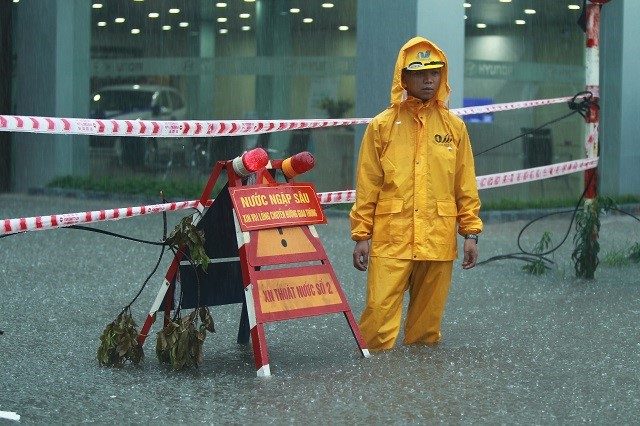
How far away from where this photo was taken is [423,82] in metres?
7.52

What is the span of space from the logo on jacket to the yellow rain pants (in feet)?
2.22

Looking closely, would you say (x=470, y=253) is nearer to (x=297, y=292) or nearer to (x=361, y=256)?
(x=361, y=256)

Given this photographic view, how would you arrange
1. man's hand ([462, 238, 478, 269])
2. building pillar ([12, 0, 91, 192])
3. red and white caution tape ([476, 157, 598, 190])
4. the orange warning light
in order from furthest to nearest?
building pillar ([12, 0, 91, 192]) < red and white caution tape ([476, 157, 598, 190]) < man's hand ([462, 238, 478, 269]) < the orange warning light

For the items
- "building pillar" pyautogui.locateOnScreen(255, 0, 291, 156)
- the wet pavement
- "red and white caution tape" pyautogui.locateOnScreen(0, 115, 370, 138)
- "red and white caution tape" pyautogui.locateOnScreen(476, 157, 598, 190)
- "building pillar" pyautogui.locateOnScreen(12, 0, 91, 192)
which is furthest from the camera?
"building pillar" pyautogui.locateOnScreen(12, 0, 91, 192)

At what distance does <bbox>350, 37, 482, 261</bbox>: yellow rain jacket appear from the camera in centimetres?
745

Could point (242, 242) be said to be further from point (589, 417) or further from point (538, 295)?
point (538, 295)

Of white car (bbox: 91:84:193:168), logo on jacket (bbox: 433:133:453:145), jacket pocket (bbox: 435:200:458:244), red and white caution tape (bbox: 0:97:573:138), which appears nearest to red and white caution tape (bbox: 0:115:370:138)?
red and white caution tape (bbox: 0:97:573:138)

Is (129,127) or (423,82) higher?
(423,82)

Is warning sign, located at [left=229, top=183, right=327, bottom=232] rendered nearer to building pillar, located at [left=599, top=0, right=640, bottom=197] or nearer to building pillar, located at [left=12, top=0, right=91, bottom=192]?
building pillar, located at [left=599, top=0, right=640, bottom=197]

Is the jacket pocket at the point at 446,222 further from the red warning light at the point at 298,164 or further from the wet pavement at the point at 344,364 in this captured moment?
the red warning light at the point at 298,164

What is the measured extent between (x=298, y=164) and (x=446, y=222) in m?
0.98

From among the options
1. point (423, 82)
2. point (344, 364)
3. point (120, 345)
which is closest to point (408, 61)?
point (423, 82)

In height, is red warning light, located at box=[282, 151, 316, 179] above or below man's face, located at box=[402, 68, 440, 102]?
below

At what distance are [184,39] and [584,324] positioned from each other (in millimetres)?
11886
